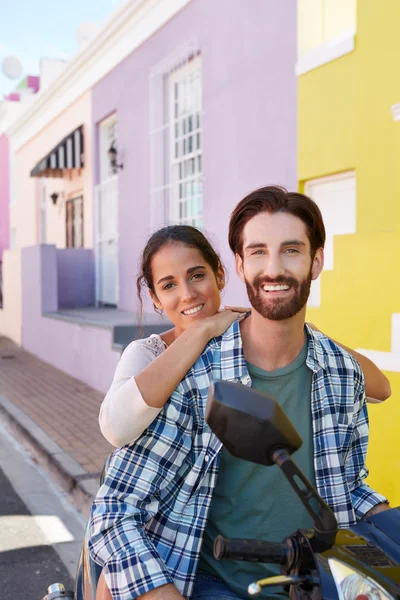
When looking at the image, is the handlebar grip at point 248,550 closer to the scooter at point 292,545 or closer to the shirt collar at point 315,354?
the scooter at point 292,545

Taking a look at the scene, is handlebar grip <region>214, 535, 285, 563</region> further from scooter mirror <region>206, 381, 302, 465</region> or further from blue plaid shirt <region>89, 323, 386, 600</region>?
blue plaid shirt <region>89, 323, 386, 600</region>

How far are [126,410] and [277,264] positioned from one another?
23.5 inches

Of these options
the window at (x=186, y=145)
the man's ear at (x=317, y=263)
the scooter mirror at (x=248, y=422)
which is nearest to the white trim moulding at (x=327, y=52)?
the window at (x=186, y=145)

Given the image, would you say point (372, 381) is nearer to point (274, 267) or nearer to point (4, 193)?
point (274, 267)

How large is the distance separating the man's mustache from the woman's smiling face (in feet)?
2.43

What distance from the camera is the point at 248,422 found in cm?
132

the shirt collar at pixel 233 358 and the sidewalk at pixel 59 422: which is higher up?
the shirt collar at pixel 233 358

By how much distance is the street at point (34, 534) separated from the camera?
4133 millimetres

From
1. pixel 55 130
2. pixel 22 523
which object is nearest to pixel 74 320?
pixel 22 523

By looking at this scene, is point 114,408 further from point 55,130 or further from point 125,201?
point 55,130

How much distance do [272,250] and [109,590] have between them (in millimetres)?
1000

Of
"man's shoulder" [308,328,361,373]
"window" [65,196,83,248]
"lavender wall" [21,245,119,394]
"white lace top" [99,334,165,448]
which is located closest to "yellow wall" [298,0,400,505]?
"man's shoulder" [308,328,361,373]

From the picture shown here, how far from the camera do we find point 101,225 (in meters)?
13.2

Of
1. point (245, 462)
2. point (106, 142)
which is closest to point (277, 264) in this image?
point (245, 462)
